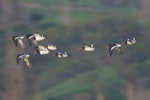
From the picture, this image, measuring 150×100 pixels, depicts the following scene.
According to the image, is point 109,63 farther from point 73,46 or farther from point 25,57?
point 25,57

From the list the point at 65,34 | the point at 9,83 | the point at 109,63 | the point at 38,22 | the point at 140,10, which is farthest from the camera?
the point at 140,10

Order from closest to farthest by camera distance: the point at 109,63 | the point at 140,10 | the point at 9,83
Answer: the point at 9,83 → the point at 109,63 → the point at 140,10

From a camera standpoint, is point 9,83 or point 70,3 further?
point 70,3

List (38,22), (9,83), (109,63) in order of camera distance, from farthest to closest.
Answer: (38,22)
(109,63)
(9,83)

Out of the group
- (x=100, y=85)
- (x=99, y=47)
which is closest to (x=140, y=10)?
(x=99, y=47)

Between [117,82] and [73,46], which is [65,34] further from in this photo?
[117,82]

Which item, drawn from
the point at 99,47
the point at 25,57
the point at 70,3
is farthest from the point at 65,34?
the point at 25,57

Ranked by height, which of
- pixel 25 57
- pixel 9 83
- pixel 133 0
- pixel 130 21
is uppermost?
Answer: pixel 25 57

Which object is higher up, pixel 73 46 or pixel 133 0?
pixel 73 46

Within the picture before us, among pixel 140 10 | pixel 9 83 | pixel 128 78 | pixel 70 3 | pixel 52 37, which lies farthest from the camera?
pixel 70 3
